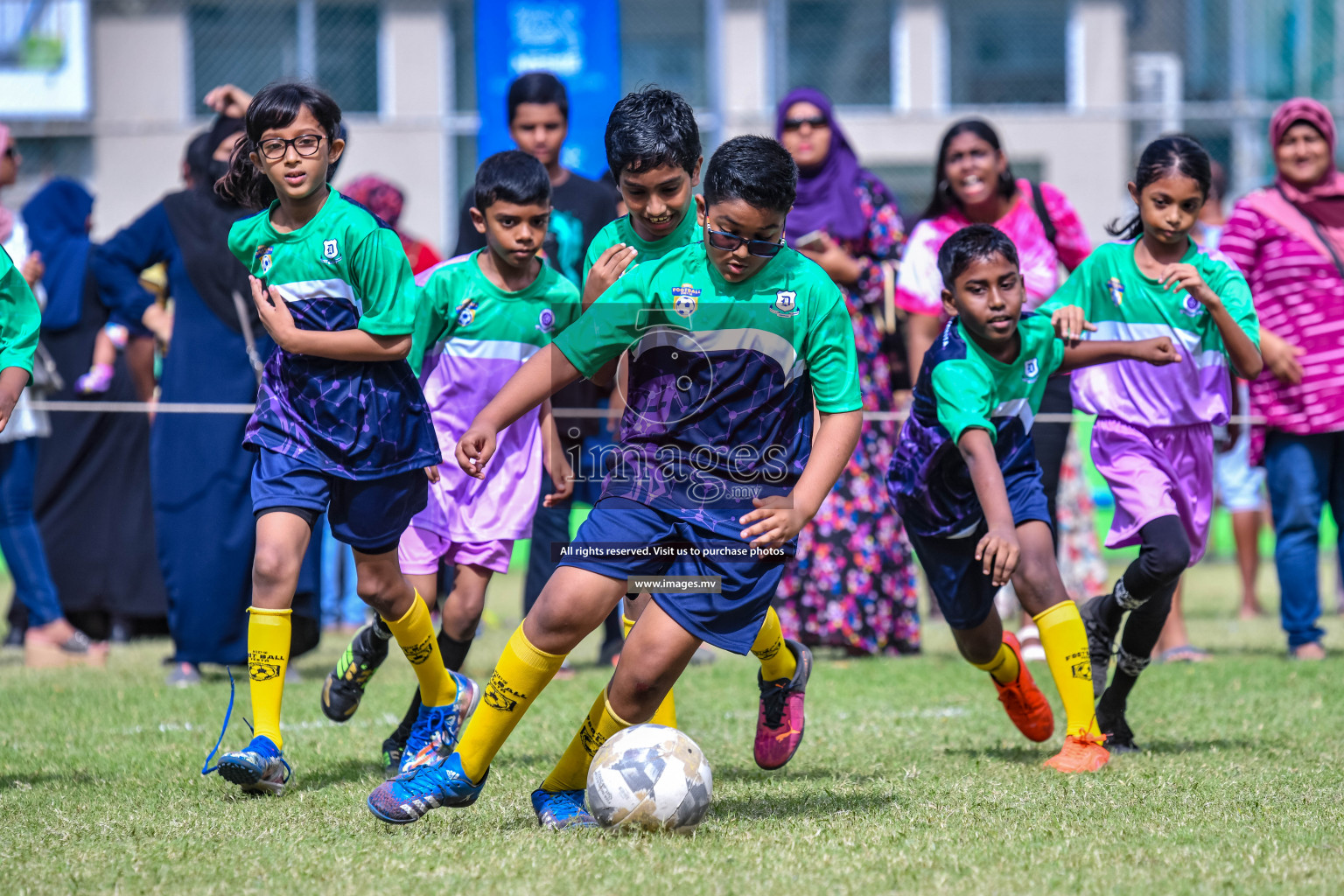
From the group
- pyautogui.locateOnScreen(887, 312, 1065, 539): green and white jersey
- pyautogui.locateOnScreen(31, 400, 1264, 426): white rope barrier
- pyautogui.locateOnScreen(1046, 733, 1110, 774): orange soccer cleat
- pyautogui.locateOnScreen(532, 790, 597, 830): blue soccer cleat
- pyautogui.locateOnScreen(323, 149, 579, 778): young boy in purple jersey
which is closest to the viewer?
pyautogui.locateOnScreen(532, 790, 597, 830): blue soccer cleat

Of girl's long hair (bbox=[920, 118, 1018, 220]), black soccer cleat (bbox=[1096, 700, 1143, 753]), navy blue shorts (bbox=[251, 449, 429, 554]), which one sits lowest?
black soccer cleat (bbox=[1096, 700, 1143, 753])

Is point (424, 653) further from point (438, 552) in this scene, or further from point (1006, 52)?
point (1006, 52)

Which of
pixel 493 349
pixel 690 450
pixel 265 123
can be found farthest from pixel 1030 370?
pixel 265 123

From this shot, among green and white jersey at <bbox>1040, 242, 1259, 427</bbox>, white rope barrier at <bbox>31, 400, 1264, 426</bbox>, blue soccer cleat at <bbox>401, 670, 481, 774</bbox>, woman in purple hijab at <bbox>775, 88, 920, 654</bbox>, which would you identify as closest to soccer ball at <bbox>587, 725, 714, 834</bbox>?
blue soccer cleat at <bbox>401, 670, 481, 774</bbox>

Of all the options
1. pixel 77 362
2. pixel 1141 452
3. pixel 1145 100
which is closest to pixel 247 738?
pixel 1141 452

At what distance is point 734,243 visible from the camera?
142 inches

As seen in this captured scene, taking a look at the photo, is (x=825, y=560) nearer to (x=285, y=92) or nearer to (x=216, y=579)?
(x=216, y=579)

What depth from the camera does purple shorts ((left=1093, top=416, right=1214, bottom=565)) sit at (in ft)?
15.5

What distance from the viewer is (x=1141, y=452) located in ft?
15.8

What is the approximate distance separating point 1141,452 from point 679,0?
12.5m

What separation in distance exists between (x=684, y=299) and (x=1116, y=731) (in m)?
2.07

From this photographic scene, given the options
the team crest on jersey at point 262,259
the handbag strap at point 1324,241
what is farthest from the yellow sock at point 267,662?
the handbag strap at point 1324,241

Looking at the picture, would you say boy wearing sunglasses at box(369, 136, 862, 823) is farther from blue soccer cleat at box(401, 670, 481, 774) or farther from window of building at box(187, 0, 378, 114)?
window of building at box(187, 0, 378, 114)

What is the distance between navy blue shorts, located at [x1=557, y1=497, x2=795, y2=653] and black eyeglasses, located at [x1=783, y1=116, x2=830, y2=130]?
3657mm
